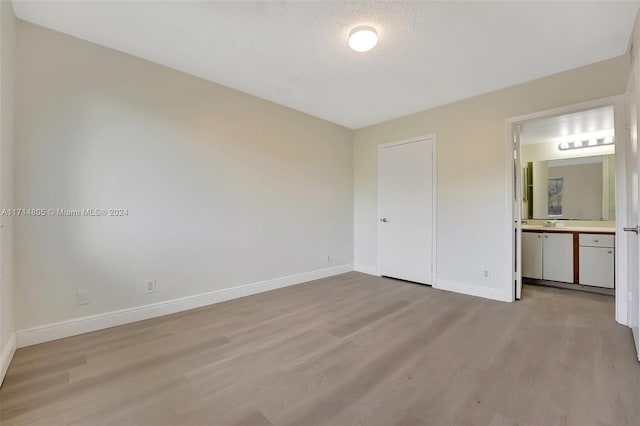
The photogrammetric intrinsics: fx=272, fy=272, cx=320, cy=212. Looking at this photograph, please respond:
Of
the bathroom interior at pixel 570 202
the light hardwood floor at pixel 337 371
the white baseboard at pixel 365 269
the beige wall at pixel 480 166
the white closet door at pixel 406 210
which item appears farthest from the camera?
the white baseboard at pixel 365 269

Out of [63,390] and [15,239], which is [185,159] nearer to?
[15,239]

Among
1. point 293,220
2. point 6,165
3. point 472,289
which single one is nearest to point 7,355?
point 6,165

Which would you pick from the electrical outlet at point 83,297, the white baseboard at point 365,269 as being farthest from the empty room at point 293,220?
the white baseboard at point 365,269

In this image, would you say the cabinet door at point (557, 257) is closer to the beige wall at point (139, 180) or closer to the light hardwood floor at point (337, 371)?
the light hardwood floor at point (337, 371)

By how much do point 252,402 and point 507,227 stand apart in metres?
3.15

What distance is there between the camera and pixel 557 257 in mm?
3852

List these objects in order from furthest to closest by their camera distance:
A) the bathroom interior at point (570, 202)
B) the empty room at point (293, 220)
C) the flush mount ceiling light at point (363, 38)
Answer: the bathroom interior at point (570, 202) → the flush mount ceiling light at point (363, 38) → the empty room at point (293, 220)

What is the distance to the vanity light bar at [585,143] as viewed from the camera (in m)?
4.04

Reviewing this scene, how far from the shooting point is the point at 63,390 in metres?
1.61

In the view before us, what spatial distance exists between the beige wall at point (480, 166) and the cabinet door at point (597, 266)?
4.76ft

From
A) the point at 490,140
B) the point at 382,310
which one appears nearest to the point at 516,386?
the point at 382,310

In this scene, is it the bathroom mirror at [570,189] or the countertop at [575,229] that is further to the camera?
the bathroom mirror at [570,189]

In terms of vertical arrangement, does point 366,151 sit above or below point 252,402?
above

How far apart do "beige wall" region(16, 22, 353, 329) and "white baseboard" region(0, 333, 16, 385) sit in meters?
0.19
